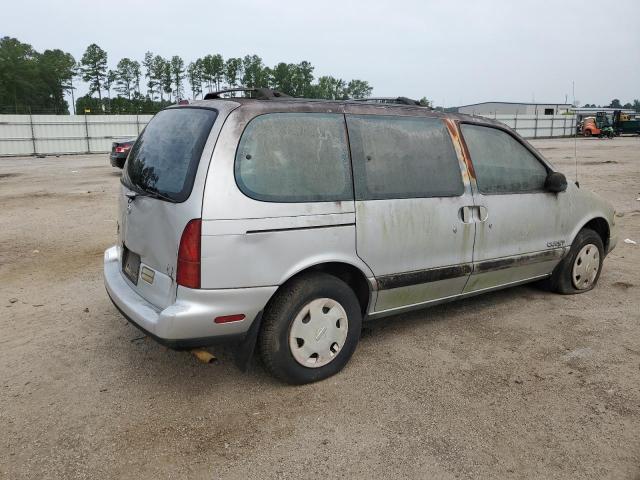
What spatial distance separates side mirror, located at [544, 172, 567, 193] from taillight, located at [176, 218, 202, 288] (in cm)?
304

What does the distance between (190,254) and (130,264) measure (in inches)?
33.5

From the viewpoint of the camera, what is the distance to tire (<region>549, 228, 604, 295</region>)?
4879 mm

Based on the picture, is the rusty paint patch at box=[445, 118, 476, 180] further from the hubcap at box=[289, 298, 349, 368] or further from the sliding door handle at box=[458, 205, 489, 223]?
the hubcap at box=[289, 298, 349, 368]

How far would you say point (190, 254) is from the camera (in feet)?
9.46

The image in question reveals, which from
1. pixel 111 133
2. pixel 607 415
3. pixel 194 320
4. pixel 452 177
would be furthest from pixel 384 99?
pixel 111 133

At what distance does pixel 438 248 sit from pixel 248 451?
191 centimetres

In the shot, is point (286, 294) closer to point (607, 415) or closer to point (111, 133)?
point (607, 415)

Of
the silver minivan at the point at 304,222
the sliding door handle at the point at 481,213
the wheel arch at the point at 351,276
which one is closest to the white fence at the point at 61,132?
the silver minivan at the point at 304,222

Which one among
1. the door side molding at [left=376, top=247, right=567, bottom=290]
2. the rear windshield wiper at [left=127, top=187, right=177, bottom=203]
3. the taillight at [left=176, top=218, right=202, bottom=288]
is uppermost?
the rear windshield wiper at [left=127, top=187, right=177, bottom=203]

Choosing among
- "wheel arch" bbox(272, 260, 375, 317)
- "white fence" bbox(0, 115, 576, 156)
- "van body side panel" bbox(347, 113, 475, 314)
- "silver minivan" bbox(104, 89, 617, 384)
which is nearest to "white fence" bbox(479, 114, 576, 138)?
"white fence" bbox(0, 115, 576, 156)

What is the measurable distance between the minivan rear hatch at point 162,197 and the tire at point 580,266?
137 inches

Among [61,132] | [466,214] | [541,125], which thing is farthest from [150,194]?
→ [541,125]

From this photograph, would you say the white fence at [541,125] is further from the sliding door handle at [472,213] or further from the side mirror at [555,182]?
the sliding door handle at [472,213]

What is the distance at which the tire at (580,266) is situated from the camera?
4.88 m
